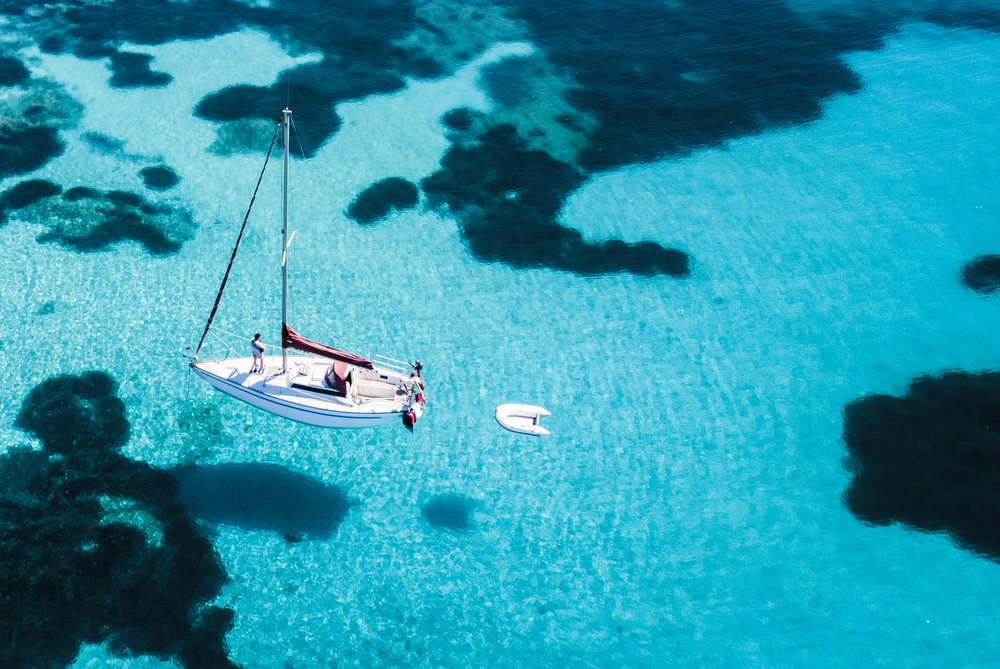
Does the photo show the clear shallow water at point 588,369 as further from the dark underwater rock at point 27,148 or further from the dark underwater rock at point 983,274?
the dark underwater rock at point 27,148

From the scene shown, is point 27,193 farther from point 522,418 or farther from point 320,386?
point 522,418

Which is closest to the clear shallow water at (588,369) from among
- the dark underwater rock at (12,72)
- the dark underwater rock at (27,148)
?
the dark underwater rock at (27,148)

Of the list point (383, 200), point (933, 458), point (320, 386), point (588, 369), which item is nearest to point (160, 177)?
point (383, 200)

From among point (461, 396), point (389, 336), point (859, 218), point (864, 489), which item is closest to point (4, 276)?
point (389, 336)

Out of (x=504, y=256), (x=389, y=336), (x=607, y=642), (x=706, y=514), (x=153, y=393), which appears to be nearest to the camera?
(x=607, y=642)

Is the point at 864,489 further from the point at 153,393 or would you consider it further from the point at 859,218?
the point at 153,393
